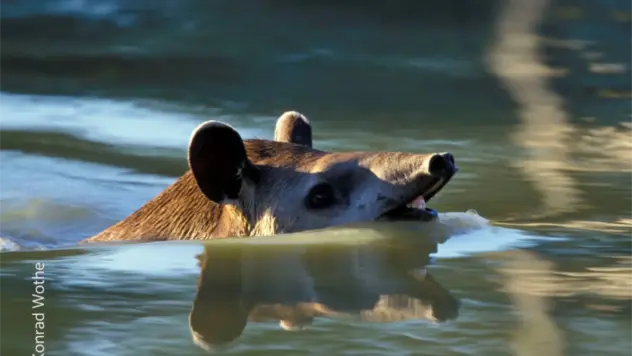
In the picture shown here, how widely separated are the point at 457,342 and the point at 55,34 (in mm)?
8525

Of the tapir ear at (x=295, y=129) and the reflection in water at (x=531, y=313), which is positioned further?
the tapir ear at (x=295, y=129)

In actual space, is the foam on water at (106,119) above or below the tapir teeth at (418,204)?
above

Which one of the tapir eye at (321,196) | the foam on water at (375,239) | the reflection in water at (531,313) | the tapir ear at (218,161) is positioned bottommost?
the reflection in water at (531,313)

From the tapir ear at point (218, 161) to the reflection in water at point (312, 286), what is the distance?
1.60 feet

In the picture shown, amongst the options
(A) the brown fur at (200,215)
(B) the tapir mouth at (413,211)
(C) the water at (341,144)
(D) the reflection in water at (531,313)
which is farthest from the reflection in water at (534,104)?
(D) the reflection in water at (531,313)

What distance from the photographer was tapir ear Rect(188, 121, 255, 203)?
16.3 feet

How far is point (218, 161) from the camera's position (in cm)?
507

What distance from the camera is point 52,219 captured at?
24.1ft

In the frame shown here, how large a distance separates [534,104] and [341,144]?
1778mm

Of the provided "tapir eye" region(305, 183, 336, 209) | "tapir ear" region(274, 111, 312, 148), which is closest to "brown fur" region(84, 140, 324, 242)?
"tapir eye" region(305, 183, 336, 209)

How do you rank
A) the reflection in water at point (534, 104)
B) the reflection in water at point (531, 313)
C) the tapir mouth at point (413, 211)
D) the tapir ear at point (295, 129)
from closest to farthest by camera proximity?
the reflection in water at point (531, 313)
the tapir mouth at point (413, 211)
the tapir ear at point (295, 129)
the reflection in water at point (534, 104)

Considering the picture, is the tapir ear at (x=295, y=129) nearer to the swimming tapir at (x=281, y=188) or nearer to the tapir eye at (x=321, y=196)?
the swimming tapir at (x=281, y=188)

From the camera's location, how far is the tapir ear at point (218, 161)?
4.97 meters

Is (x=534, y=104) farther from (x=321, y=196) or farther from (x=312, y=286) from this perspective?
(x=312, y=286)
